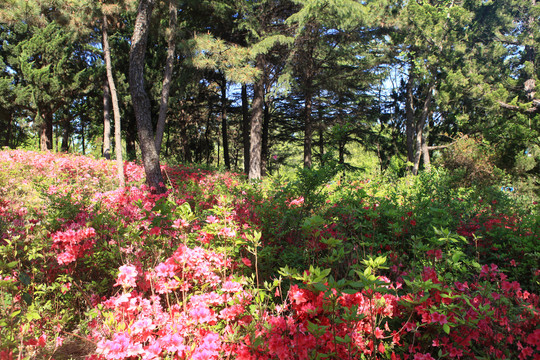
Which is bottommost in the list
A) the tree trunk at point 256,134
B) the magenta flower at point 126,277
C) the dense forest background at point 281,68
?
the magenta flower at point 126,277

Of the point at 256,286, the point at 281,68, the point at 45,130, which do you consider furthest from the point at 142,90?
the point at 45,130

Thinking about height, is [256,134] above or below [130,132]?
below

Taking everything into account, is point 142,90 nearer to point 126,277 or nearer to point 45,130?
point 126,277

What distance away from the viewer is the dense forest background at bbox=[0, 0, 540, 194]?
943 centimetres

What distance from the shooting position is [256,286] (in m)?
2.29

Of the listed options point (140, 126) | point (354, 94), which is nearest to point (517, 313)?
point (140, 126)

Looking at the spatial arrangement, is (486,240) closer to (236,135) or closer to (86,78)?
(86,78)

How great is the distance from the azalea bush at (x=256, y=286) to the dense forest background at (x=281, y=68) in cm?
661

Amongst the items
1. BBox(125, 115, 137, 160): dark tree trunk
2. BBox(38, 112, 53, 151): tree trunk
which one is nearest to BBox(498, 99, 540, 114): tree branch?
BBox(125, 115, 137, 160): dark tree trunk

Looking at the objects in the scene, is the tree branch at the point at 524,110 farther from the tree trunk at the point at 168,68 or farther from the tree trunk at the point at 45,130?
the tree trunk at the point at 45,130

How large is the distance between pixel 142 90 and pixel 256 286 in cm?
534

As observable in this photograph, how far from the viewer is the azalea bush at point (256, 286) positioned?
1401mm

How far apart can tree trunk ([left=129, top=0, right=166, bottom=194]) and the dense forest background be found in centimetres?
308

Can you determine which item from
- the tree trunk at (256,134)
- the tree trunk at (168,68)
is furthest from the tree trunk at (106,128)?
the tree trunk at (256,134)
